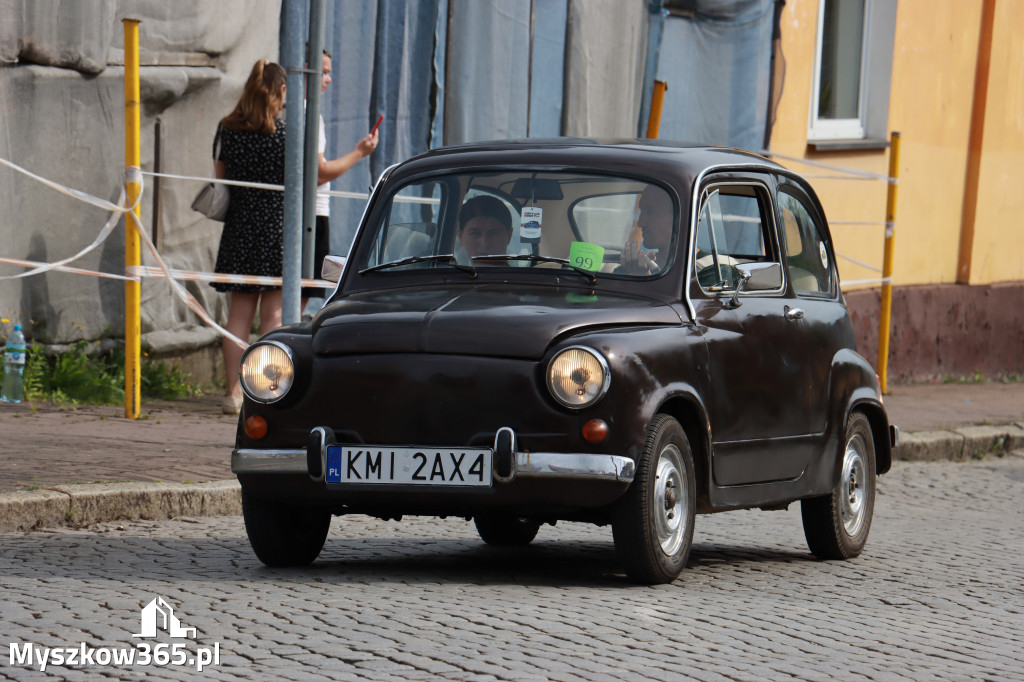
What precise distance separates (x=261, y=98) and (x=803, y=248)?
14.0 feet

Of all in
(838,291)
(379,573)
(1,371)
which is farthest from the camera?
(1,371)

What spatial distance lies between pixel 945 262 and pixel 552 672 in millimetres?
14946

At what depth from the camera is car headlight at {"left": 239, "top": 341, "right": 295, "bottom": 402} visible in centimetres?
607

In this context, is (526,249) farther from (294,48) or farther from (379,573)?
(294,48)

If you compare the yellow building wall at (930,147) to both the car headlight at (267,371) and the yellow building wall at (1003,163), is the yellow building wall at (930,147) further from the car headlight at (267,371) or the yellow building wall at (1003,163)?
the car headlight at (267,371)

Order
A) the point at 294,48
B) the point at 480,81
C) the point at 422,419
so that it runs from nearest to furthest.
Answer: the point at 422,419, the point at 294,48, the point at 480,81

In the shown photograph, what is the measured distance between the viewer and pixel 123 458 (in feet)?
28.2

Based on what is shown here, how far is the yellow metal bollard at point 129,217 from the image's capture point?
9.91 meters

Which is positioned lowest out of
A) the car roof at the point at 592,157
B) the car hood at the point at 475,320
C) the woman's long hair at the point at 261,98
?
the car hood at the point at 475,320

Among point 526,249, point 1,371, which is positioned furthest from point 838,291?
point 1,371

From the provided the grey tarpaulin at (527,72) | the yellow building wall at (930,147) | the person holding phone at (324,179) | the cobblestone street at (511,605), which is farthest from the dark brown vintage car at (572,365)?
the yellow building wall at (930,147)

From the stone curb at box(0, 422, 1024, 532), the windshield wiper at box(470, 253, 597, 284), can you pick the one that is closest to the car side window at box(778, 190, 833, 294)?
the windshield wiper at box(470, 253, 597, 284)

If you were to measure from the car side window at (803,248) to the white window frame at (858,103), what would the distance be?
376 inches

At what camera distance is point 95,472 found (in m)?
8.06
